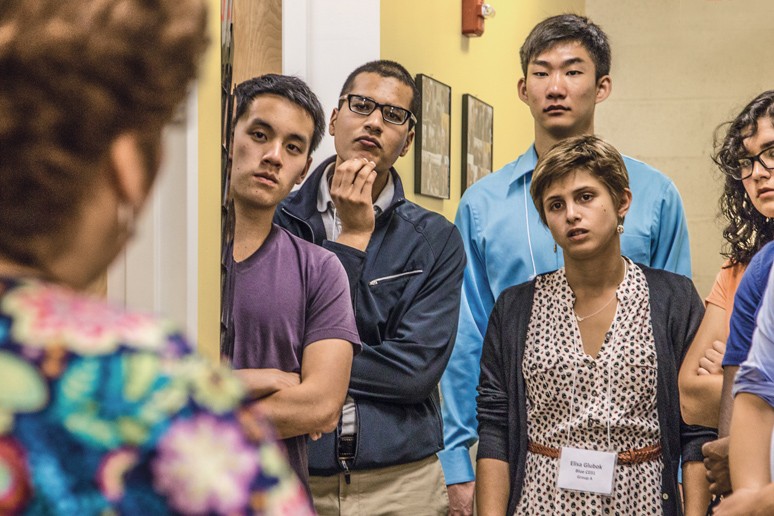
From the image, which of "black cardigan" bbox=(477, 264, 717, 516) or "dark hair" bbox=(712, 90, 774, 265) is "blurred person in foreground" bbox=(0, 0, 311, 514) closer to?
"black cardigan" bbox=(477, 264, 717, 516)

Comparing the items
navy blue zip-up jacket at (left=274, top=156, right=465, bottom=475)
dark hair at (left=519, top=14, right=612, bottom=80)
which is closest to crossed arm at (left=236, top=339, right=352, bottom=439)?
navy blue zip-up jacket at (left=274, top=156, right=465, bottom=475)

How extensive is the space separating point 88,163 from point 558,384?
1.80 metres

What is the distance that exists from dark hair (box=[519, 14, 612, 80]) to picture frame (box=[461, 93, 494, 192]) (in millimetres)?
1317

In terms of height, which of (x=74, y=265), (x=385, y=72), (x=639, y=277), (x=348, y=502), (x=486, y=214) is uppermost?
(x=385, y=72)

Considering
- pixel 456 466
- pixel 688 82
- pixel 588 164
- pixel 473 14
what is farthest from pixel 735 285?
pixel 688 82

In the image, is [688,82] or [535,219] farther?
[688,82]

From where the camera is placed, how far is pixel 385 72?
102 inches

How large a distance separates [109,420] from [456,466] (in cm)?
208

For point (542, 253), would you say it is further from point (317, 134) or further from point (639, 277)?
point (317, 134)

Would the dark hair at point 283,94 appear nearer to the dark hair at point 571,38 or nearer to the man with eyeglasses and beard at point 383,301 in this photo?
the man with eyeglasses and beard at point 383,301

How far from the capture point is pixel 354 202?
7.50ft

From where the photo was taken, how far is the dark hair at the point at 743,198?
2463 millimetres

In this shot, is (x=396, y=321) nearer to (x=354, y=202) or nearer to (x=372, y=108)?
(x=354, y=202)

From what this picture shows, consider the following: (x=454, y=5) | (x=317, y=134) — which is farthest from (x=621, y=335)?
Answer: (x=454, y=5)
